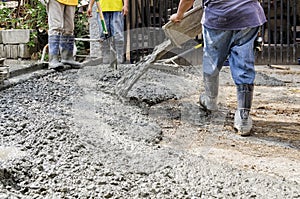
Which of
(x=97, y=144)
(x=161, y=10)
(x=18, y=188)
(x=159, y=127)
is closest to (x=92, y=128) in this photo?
(x=97, y=144)

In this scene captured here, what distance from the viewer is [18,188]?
196 cm

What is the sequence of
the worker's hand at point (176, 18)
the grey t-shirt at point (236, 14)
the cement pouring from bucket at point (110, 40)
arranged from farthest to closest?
the cement pouring from bucket at point (110, 40), the worker's hand at point (176, 18), the grey t-shirt at point (236, 14)

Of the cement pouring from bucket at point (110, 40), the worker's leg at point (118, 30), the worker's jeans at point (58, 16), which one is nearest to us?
the worker's jeans at point (58, 16)

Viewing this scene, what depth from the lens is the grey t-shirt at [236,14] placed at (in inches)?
120

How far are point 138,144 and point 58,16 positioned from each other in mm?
2932

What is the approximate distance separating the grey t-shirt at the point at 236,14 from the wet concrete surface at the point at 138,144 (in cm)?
75

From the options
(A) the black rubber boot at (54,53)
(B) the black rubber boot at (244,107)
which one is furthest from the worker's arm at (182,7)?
(A) the black rubber boot at (54,53)

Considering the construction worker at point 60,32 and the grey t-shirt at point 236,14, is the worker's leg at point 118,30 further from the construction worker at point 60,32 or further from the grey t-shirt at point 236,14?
the grey t-shirt at point 236,14

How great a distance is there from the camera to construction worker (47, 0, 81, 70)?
5074mm

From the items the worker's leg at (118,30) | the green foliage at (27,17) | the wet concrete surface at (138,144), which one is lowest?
the wet concrete surface at (138,144)

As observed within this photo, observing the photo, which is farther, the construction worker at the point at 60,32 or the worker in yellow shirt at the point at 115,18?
the worker in yellow shirt at the point at 115,18

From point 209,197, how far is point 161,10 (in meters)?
5.28

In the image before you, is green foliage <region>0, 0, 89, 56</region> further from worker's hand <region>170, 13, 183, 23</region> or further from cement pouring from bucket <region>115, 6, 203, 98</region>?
worker's hand <region>170, 13, 183, 23</region>

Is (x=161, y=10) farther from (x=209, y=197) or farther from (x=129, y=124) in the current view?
(x=209, y=197)
